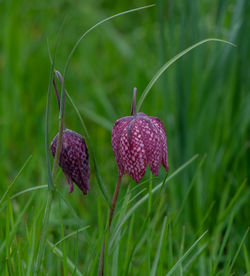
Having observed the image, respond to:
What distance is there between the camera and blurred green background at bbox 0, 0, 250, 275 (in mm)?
1472

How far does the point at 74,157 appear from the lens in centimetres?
128

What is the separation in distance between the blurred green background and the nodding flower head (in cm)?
14

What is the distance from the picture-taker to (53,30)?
12.1 feet

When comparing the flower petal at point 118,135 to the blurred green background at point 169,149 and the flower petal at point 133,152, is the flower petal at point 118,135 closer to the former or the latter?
the flower petal at point 133,152

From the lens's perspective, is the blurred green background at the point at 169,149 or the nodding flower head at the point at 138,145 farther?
the blurred green background at the point at 169,149

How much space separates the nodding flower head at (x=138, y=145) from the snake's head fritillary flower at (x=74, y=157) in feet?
0.34

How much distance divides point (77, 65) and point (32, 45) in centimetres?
32

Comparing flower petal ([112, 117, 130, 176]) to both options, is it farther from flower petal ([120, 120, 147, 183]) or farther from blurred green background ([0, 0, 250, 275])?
blurred green background ([0, 0, 250, 275])

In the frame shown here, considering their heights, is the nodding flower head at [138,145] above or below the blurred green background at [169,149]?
above

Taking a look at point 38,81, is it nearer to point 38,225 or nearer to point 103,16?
point 103,16

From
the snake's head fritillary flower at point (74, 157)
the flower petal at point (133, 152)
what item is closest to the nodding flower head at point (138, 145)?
the flower petal at point (133, 152)

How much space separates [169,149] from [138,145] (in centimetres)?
104

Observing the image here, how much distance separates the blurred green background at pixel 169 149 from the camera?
4.83 feet

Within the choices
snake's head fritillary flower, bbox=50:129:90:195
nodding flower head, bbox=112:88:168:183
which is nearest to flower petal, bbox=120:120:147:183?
nodding flower head, bbox=112:88:168:183
